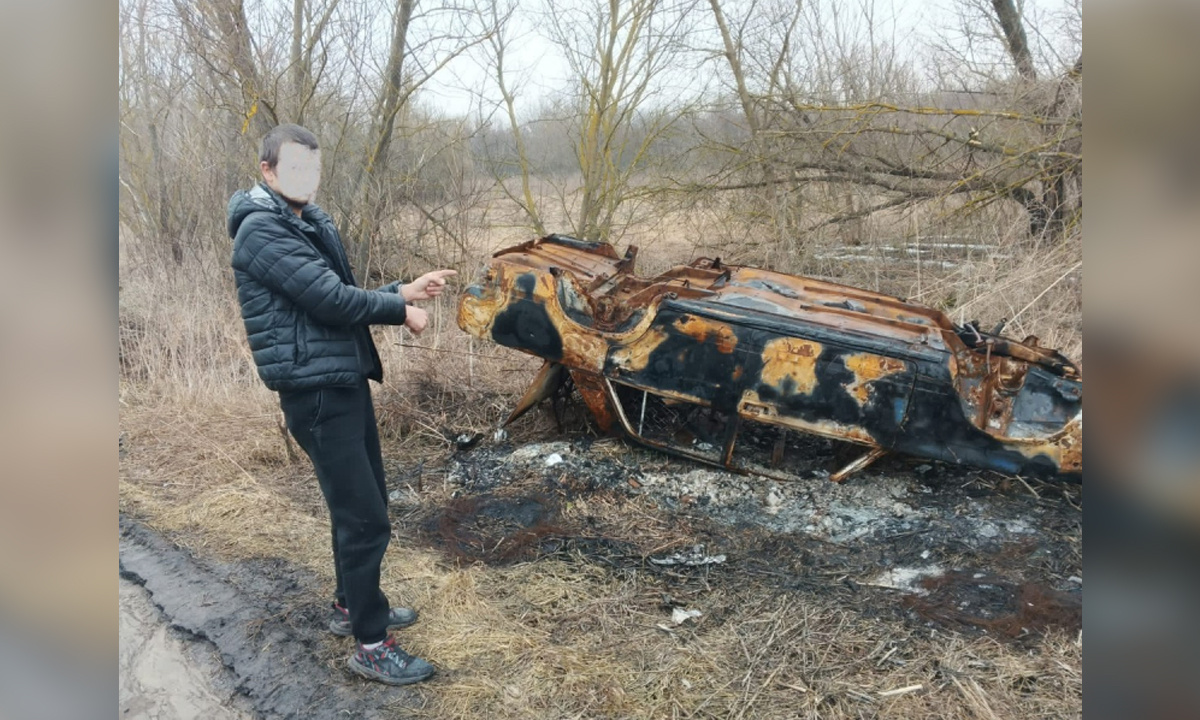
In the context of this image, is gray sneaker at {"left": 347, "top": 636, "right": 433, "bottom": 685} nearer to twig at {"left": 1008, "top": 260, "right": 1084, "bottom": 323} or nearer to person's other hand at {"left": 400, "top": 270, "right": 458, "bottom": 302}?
person's other hand at {"left": 400, "top": 270, "right": 458, "bottom": 302}

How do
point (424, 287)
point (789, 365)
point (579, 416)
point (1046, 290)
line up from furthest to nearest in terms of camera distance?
1. point (1046, 290)
2. point (579, 416)
3. point (789, 365)
4. point (424, 287)

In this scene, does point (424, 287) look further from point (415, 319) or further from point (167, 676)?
point (167, 676)

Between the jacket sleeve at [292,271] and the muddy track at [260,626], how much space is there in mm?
1483

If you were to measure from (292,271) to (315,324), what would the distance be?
21 cm

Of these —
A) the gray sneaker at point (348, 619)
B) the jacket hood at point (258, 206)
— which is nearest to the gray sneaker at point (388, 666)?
the gray sneaker at point (348, 619)

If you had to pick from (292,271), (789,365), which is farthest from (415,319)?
(789,365)

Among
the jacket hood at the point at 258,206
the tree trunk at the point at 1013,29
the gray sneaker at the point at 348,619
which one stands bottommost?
the gray sneaker at the point at 348,619

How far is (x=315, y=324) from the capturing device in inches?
110

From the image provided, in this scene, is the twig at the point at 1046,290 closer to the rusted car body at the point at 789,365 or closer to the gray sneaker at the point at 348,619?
the rusted car body at the point at 789,365

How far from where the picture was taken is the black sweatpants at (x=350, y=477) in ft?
9.23

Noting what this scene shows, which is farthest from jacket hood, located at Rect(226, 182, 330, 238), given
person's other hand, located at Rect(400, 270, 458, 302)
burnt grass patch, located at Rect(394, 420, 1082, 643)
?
burnt grass patch, located at Rect(394, 420, 1082, 643)

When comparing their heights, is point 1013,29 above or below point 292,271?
above

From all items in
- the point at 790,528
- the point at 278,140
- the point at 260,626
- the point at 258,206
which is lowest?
the point at 260,626
